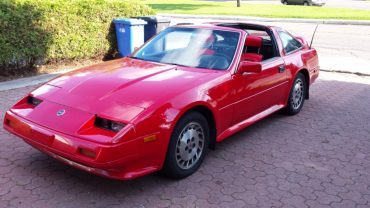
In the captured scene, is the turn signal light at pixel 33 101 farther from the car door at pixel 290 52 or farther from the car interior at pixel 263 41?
the car door at pixel 290 52

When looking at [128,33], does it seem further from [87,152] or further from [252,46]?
[87,152]

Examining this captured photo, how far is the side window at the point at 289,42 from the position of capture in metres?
6.00

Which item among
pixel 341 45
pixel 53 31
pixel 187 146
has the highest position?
pixel 53 31

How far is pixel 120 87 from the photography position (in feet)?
13.0

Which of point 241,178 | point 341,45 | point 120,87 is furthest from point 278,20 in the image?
point 120,87

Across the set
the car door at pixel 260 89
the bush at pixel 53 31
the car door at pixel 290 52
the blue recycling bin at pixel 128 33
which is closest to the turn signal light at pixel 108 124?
the car door at pixel 260 89

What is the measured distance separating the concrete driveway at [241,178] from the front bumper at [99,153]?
0.32 meters

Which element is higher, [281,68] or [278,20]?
[281,68]

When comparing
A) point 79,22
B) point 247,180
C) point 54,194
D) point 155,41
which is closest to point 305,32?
point 79,22

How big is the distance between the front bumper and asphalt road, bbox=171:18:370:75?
7621mm

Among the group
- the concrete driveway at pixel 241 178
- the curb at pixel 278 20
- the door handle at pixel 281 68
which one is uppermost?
the door handle at pixel 281 68

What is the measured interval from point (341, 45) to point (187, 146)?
37.1 ft

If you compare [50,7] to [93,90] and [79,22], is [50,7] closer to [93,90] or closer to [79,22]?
[79,22]

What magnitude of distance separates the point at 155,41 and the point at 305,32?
12602 mm
